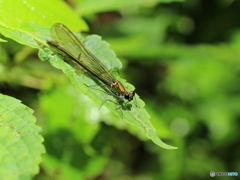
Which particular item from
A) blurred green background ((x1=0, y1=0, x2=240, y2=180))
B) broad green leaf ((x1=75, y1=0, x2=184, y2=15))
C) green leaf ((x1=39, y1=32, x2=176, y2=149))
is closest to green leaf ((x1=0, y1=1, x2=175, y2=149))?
green leaf ((x1=39, y1=32, x2=176, y2=149))

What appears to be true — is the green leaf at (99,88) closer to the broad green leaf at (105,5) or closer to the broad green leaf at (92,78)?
the broad green leaf at (92,78)

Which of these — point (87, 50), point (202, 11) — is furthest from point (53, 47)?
point (202, 11)

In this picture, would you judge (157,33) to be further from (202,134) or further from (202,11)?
(202,134)

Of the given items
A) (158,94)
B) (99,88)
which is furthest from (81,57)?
(158,94)

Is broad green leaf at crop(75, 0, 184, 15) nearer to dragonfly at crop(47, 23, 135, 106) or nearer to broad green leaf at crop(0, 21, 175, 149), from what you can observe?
dragonfly at crop(47, 23, 135, 106)

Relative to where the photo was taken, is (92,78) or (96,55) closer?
(96,55)

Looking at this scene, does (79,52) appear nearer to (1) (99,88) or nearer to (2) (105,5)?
(1) (99,88)
